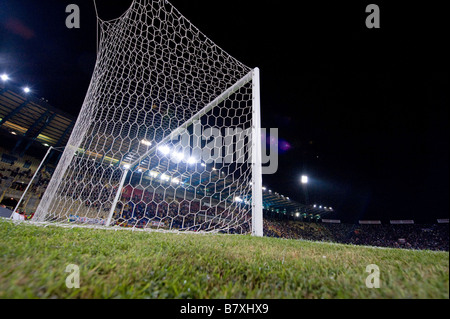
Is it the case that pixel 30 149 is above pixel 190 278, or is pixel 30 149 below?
above

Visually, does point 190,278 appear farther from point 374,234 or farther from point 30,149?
point 374,234

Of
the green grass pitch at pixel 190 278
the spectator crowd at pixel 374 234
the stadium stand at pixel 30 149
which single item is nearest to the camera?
the green grass pitch at pixel 190 278

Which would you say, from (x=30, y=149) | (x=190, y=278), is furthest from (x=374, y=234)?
(x=30, y=149)

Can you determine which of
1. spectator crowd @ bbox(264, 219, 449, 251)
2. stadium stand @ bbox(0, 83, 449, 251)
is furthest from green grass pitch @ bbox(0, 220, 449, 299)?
spectator crowd @ bbox(264, 219, 449, 251)

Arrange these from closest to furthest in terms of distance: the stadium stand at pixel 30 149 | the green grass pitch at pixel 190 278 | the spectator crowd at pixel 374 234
→ the green grass pitch at pixel 190 278 → the stadium stand at pixel 30 149 → the spectator crowd at pixel 374 234

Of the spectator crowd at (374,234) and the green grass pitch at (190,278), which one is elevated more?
the spectator crowd at (374,234)

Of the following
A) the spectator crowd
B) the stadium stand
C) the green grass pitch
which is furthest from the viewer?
the spectator crowd

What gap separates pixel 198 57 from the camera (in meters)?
4.07

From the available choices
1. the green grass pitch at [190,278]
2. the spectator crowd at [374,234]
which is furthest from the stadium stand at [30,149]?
the green grass pitch at [190,278]

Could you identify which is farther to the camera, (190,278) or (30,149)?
(30,149)

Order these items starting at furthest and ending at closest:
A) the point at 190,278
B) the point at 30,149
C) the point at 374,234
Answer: the point at 374,234
the point at 30,149
the point at 190,278

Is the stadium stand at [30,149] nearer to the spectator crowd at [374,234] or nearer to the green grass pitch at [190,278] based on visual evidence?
the spectator crowd at [374,234]

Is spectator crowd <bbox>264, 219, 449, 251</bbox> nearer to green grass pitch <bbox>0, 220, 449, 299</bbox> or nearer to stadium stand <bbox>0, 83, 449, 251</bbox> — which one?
stadium stand <bbox>0, 83, 449, 251</bbox>
